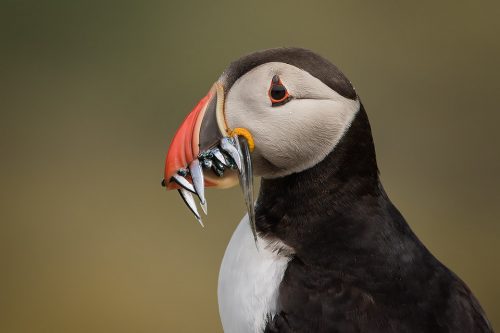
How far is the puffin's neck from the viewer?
174 centimetres

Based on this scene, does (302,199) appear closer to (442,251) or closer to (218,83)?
(218,83)

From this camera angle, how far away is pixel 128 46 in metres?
5.40

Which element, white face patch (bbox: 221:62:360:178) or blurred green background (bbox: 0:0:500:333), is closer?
white face patch (bbox: 221:62:360:178)

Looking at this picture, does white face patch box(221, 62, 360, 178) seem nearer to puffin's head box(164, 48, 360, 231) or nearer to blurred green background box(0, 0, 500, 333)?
puffin's head box(164, 48, 360, 231)

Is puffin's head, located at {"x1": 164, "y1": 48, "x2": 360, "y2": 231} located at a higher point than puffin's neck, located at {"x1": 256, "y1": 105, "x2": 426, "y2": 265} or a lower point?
higher

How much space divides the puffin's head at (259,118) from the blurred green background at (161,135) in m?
2.26

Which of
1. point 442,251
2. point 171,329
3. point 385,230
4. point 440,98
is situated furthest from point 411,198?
point 385,230

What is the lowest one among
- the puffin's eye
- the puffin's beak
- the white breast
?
the white breast

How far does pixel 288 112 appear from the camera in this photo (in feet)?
5.52

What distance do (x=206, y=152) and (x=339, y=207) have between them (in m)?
0.27

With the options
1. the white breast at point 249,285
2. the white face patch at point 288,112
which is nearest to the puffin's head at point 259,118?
the white face patch at point 288,112

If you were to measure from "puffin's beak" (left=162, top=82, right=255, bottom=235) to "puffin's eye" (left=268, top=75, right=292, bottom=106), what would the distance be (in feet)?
0.25

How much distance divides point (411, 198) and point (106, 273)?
1.44 metres

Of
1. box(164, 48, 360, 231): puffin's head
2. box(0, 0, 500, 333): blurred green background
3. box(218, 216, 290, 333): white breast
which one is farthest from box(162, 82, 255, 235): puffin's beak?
box(0, 0, 500, 333): blurred green background
